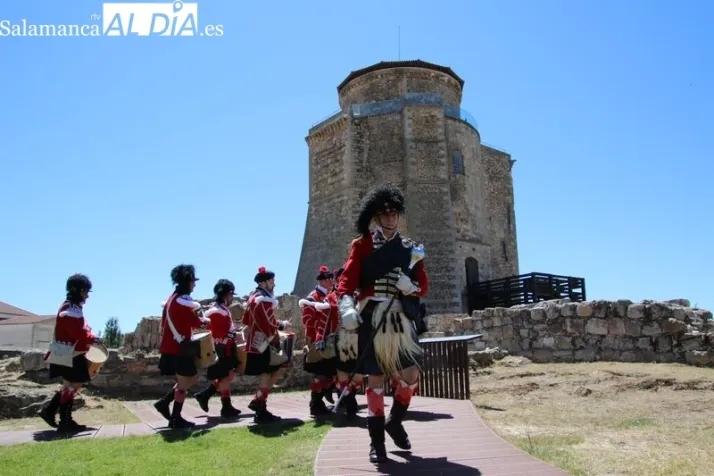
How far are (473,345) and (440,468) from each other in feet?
35.0

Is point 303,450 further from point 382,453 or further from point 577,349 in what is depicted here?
point 577,349

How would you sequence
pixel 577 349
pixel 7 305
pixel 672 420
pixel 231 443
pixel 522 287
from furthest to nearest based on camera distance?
pixel 7 305
pixel 522 287
pixel 577 349
pixel 672 420
pixel 231 443

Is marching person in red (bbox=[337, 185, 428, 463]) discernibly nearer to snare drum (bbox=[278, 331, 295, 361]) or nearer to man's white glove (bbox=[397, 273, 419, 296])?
man's white glove (bbox=[397, 273, 419, 296])

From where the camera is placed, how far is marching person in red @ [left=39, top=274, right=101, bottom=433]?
241 inches

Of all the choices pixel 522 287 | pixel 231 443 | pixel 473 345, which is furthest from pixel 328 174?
pixel 231 443

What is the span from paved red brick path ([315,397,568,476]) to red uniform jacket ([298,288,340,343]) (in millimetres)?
1730

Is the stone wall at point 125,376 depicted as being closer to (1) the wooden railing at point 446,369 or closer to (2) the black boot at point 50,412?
(2) the black boot at point 50,412

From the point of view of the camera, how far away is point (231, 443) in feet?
16.3

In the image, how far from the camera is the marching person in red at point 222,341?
713cm

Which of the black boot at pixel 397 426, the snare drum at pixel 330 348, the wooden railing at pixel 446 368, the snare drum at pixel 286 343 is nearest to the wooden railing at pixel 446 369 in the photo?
the wooden railing at pixel 446 368

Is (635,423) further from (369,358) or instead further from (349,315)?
(349,315)

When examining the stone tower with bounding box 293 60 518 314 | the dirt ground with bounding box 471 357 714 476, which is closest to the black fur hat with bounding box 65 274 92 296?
the dirt ground with bounding box 471 357 714 476

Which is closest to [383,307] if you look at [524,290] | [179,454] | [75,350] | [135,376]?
[179,454]

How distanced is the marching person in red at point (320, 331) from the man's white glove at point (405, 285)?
2.36 m
